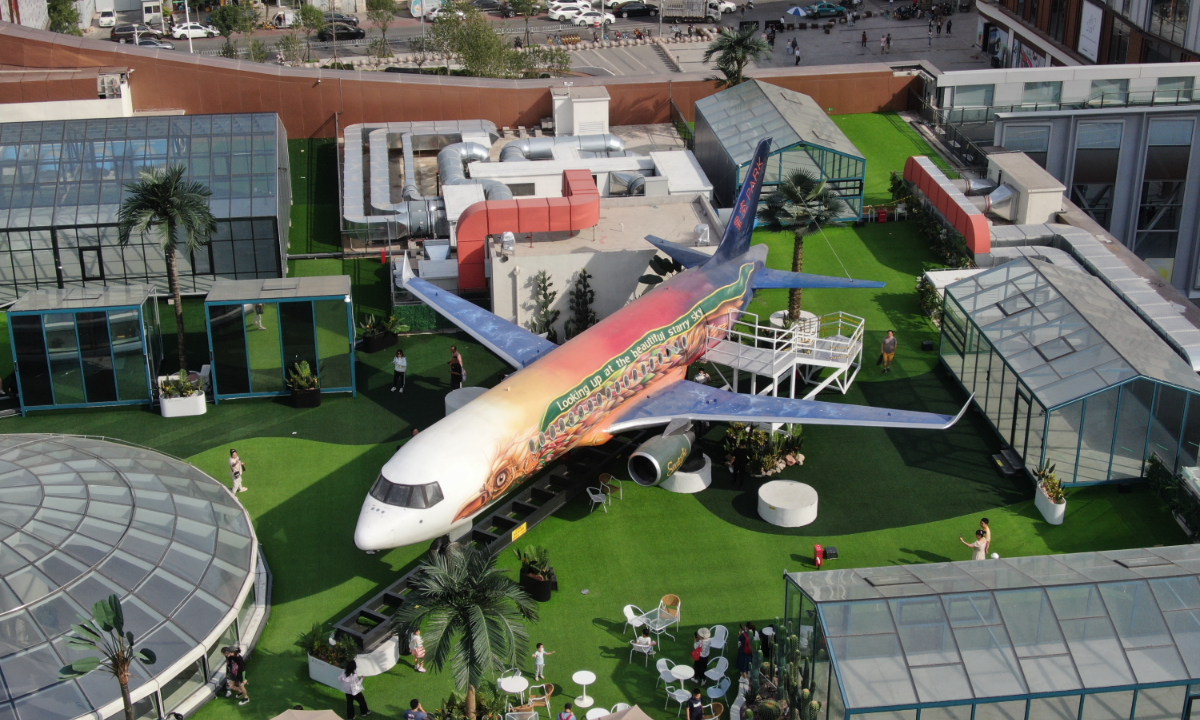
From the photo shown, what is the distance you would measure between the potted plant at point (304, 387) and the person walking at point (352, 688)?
17.7 metres

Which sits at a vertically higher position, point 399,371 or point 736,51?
point 736,51

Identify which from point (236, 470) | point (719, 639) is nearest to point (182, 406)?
Answer: point (236, 470)

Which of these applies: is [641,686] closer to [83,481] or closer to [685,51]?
[83,481]

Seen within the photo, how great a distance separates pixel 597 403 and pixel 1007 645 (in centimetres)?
1636

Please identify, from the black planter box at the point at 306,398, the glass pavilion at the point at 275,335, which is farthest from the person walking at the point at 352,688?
the glass pavilion at the point at 275,335

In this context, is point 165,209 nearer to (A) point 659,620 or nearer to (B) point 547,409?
(B) point 547,409

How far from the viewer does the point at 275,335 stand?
160 feet

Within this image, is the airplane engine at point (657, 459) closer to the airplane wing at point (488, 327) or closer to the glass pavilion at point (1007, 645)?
the airplane wing at point (488, 327)

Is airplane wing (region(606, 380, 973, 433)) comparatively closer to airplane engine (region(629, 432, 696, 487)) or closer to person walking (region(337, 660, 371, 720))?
airplane engine (region(629, 432, 696, 487))

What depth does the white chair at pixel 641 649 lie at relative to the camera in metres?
34.2

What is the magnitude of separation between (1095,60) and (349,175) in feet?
195

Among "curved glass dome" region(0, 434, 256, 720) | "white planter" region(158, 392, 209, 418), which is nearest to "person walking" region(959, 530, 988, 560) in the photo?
"curved glass dome" region(0, 434, 256, 720)

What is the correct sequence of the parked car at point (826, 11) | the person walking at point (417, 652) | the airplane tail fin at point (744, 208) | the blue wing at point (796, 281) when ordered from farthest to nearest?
the parked car at point (826, 11), the airplane tail fin at point (744, 208), the blue wing at point (796, 281), the person walking at point (417, 652)

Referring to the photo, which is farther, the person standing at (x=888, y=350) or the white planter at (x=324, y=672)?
the person standing at (x=888, y=350)
